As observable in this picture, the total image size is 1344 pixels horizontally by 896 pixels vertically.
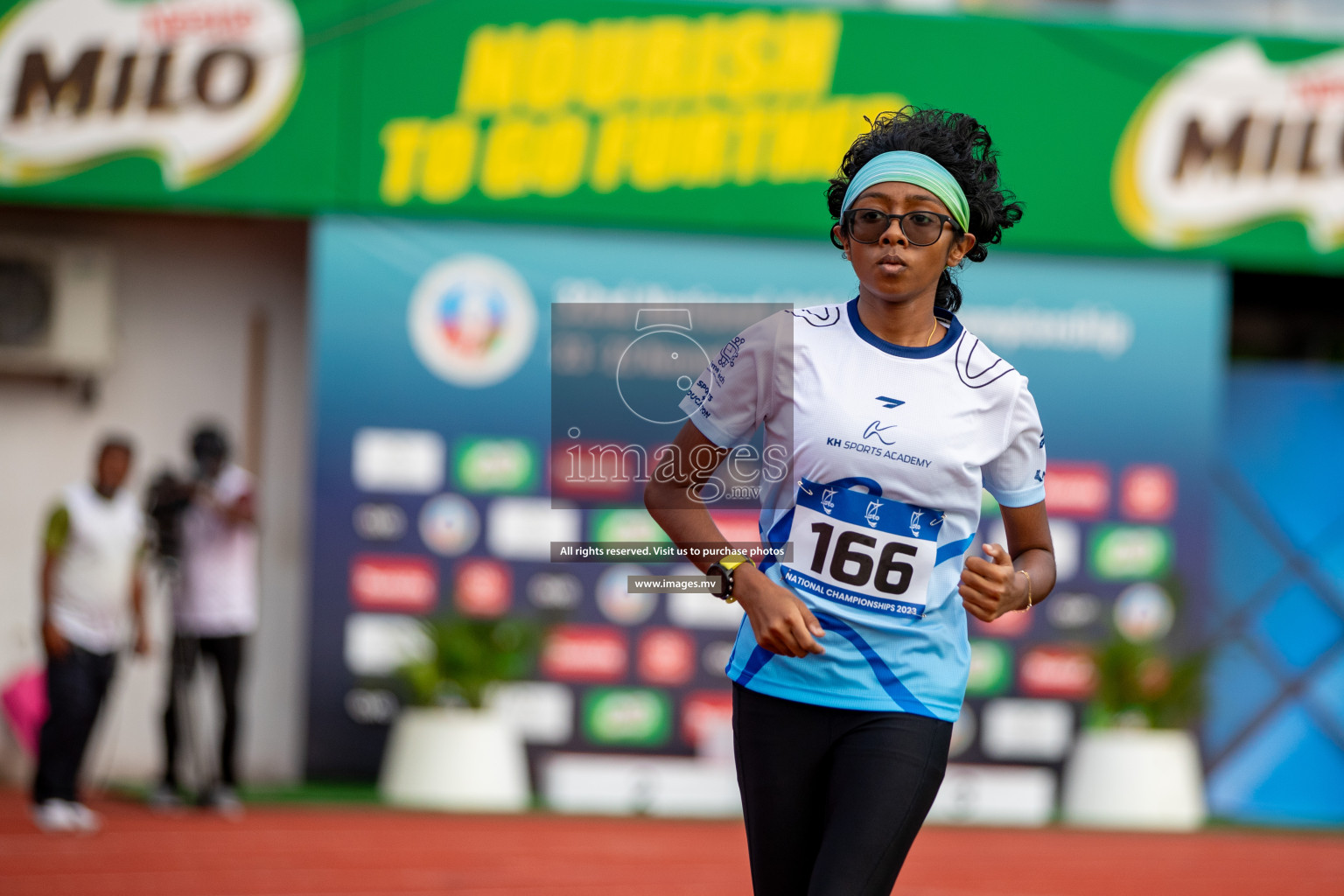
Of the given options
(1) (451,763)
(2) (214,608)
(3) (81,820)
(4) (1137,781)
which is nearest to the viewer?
(3) (81,820)

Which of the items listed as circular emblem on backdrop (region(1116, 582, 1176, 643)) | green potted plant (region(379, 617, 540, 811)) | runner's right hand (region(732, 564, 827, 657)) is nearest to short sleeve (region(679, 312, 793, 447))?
runner's right hand (region(732, 564, 827, 657))

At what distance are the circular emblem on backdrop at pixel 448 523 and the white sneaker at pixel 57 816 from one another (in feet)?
10.1

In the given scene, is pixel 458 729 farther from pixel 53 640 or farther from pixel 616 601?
pixel 53 640

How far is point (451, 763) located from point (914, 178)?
293 inches

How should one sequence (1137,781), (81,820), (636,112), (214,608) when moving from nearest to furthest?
(81,820) < (214,608) < (1137,781) < (636,112)

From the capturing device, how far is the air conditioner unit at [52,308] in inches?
432

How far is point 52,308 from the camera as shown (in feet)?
36.0

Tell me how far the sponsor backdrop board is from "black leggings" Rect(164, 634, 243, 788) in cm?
124

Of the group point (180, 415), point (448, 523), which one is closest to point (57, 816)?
point (448, 523)

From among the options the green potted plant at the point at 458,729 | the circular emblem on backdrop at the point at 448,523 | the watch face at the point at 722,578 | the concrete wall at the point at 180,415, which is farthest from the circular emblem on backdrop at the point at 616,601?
the watch face at the point at 722,578

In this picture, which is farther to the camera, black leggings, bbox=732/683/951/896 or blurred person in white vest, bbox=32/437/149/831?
blurred person in white vest, bbox=32/437/149/831

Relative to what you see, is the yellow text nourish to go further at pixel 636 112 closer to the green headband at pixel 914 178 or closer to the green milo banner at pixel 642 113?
the green milo banner at pixel 642 113

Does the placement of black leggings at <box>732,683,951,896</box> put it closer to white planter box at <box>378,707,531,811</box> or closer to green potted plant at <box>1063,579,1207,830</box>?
white planter box at <box>378,707,531,811</box>

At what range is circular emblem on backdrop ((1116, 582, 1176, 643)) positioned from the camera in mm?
11203
